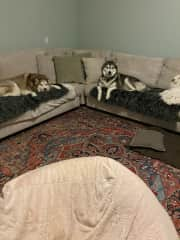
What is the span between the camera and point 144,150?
2.48 m

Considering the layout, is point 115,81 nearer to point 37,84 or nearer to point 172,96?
point 172,96

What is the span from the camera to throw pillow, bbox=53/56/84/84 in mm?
3623

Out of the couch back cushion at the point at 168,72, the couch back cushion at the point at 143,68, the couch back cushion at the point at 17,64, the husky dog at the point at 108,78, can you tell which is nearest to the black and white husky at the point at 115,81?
the husky dog at the point at 108,78

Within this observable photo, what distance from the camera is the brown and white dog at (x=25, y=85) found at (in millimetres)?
2918

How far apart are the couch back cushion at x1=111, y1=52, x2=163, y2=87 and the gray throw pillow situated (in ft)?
3.38

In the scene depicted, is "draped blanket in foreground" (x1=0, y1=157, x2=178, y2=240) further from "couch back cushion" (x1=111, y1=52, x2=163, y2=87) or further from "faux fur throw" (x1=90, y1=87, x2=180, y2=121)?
"couch back cushion" (x1=111, y1=52, x2=163, y2=87)

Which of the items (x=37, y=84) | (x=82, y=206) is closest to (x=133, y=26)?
(x=37, y=84)

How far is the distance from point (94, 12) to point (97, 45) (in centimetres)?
60

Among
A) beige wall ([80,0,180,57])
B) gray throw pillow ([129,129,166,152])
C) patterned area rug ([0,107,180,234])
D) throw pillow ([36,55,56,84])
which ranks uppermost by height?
beige wall ([80,0,180,57])

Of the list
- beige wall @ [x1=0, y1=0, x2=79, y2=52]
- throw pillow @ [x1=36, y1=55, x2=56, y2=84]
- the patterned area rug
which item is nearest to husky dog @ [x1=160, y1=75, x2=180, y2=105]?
the patterned area rug

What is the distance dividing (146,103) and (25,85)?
164 cm

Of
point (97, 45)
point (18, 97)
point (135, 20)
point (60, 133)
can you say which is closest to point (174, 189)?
point (60, 133)

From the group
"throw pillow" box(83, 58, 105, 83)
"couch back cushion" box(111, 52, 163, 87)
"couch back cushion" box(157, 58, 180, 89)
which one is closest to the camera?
"couch back cushion" box(157, 58, 180, 89)

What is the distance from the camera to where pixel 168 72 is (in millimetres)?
3301
